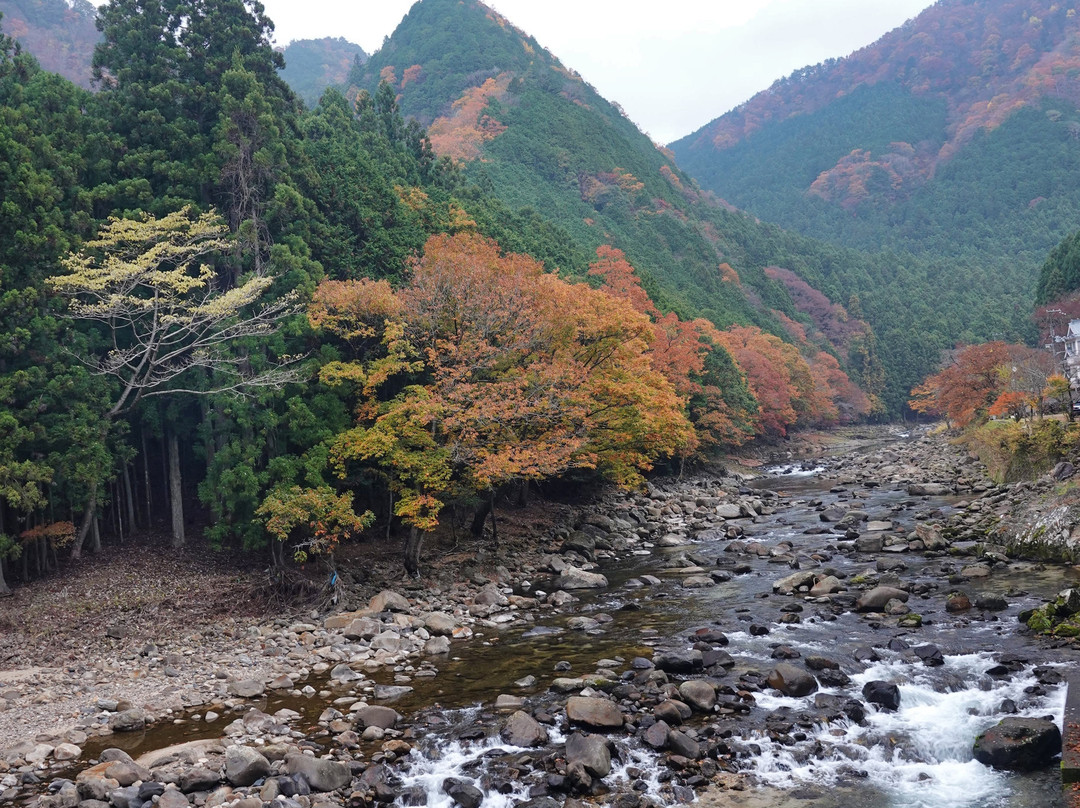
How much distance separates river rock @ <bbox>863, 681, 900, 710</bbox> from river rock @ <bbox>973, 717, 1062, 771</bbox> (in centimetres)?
146

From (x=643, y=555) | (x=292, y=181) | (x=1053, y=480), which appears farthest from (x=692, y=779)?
(x=292, y=181)

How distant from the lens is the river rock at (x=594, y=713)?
10398 millimetres

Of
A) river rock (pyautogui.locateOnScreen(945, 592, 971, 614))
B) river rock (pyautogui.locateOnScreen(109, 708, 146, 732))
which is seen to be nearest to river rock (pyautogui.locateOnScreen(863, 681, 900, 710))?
river rock (pyautogui.locateOnScreen(945, 592, 971, 614))

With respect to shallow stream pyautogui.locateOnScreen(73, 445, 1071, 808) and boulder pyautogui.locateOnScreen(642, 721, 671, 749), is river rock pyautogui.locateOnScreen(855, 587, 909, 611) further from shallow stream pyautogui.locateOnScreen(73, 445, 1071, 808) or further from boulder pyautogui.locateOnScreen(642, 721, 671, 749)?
boulder pyautogui.locateOnScreen(642, 721, 671, 749)

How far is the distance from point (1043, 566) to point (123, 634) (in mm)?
20694

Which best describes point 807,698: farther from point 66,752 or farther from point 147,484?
point 147,484

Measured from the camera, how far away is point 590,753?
30.9ft

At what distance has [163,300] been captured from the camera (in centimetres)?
1794

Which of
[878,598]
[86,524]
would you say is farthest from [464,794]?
[86,524]

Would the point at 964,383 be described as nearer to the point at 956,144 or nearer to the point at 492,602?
the point at 492,602

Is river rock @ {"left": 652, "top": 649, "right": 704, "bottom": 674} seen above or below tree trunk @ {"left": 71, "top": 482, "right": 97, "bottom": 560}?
below

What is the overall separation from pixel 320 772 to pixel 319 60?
19462cm

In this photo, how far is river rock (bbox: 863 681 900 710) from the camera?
10.5 meters

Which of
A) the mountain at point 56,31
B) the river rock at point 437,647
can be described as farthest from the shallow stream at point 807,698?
the mountain at point 56,31
